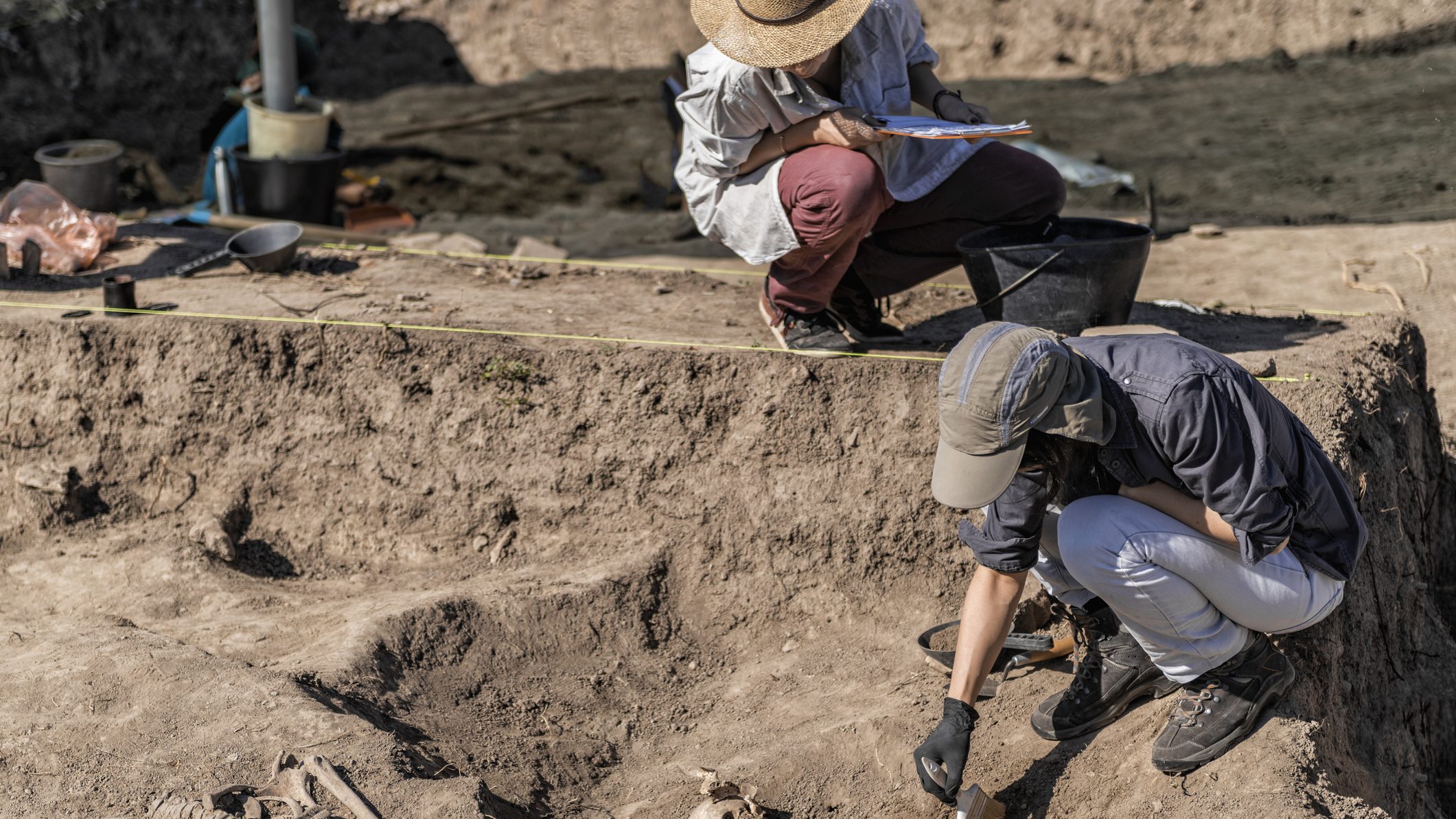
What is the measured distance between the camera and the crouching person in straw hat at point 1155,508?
224 cm

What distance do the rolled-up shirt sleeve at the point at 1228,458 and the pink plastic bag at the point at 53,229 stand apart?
4329 millimetres

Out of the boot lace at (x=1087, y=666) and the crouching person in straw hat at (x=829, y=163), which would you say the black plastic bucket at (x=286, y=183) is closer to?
the crouching person in straw hat at (x=829, y=163)

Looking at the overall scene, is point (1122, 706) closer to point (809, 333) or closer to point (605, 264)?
point (809, 333)

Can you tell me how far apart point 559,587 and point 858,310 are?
1.36 m

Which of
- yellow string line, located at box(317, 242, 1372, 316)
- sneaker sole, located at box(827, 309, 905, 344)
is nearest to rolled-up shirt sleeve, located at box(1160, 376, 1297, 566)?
sneaker sole, located at box(827, 309, 905, 344)

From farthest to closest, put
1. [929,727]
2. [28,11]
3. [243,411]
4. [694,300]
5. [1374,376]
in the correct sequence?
[28,11], [694,300], [243,411], [1374,376], [929,727]

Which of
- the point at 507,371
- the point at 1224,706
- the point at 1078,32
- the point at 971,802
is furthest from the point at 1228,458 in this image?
the point at 1078,32

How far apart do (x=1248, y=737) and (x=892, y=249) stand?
6.12ft

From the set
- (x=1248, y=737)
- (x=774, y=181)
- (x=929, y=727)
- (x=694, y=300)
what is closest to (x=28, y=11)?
(x=694, y=300)

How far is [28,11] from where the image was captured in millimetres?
7410

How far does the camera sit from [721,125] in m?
3.53

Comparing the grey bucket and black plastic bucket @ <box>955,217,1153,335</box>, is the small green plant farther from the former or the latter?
the grey bucket

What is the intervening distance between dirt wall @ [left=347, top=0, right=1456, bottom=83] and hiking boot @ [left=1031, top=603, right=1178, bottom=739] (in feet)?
22.8

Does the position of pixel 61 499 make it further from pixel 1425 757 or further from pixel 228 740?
pixel 1425 757
